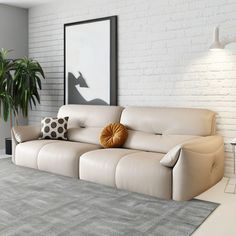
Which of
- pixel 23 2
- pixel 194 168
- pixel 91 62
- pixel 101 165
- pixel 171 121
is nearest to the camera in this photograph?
pixel 194 168

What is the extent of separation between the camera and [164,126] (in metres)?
3.92

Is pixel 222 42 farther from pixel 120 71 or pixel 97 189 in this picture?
pixel 97 189

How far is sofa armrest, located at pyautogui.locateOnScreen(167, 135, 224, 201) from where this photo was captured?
3.04m

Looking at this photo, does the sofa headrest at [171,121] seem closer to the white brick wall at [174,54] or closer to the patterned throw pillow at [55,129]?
the white brick wall at [174,54]

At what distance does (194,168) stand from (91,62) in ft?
8.60

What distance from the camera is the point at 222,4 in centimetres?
387

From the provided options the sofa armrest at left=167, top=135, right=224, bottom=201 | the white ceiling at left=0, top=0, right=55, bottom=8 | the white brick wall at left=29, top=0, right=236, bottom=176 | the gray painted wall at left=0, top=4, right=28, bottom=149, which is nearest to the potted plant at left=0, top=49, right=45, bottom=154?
the gray painted wall at left=0, top=4, right=28, bottom=149

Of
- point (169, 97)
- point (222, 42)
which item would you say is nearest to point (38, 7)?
point (169, 97)

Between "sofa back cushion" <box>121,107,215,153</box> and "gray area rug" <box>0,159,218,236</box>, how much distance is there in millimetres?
747

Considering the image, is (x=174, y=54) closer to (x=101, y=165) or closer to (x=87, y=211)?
(x=101, y=165)

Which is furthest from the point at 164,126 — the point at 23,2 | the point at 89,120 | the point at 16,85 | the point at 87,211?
the point at 23,2

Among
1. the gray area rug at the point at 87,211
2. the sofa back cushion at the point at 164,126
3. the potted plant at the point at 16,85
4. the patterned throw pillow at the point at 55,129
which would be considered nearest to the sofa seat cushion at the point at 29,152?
the patterned throw pillow at the point at 55,129

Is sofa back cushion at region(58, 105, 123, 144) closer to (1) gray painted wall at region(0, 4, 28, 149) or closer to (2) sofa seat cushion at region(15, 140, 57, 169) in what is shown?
(2) sofa seat cushion at region(15, 140, 57, 169)

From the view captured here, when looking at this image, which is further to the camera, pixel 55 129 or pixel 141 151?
pixel 55 129
